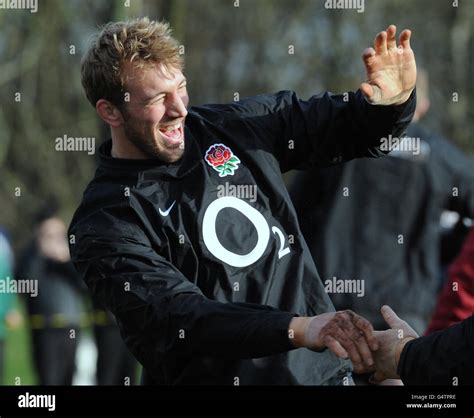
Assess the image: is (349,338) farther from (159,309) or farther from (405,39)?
(405,39)

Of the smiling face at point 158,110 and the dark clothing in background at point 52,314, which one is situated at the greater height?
the smiling face at point 158,110

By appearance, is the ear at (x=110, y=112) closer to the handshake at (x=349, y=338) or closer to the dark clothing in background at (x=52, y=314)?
the handshake at (x=349, y=338)

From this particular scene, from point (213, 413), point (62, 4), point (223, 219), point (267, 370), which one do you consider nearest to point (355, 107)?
point (223, 219)

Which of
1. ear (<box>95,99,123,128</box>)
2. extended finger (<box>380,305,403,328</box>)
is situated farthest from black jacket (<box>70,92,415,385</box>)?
extended finger (<box>380,305,403,328</box>)

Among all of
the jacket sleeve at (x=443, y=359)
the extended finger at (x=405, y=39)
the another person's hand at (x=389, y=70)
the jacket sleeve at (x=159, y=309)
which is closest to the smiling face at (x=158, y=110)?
the jacket sleeve at (x=159, y=309)

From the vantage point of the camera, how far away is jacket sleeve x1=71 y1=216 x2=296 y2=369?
415 cm

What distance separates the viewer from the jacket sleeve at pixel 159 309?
4.15 meters

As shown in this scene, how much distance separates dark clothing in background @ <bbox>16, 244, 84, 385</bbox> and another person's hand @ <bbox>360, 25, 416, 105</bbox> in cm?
686

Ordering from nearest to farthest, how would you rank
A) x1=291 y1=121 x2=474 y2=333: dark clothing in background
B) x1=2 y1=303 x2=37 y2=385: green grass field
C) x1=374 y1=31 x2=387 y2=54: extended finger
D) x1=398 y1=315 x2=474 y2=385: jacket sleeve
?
x1=398 y1=315 x2=474 y2=385: jacket sleeve < x1=374 y1=31 x2=387 y2=54: extended finger < x1=291 y1=121 x2=474 y2=333: dark clothing in background < x1=2 y1=303 x2=37 y2=385: green grass field

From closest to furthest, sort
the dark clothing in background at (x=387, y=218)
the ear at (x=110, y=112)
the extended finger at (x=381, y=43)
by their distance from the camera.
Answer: the extended finger at (x=381, y=43)
the ear at (x=110, y=112)
the dark clothing in background at (x=387, y=218)

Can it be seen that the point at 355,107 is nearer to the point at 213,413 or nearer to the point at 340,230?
the point at 213,413

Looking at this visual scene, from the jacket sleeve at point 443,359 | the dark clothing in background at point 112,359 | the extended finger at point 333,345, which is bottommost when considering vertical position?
the dark clothing in background at point 112,359

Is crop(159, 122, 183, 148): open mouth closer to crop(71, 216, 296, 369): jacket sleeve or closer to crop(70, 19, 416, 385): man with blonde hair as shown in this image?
crop(70, 19, 416, 385): man with blonde hair

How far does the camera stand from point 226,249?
460 cm
